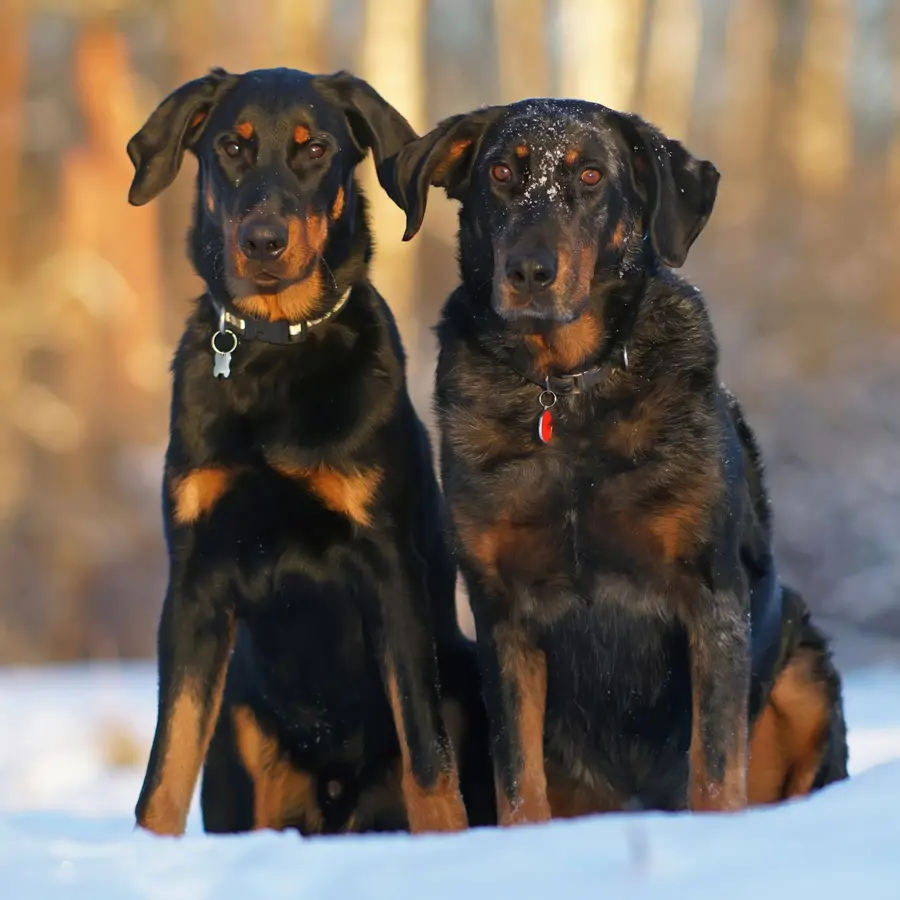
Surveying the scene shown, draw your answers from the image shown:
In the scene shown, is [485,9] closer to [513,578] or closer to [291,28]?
[291,28]

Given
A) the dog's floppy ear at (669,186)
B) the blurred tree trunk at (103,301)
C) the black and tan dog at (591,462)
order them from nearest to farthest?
the black and tan dog at (591,462), the dog's floppy ear at (669,186), the blurred tree trunk at (103,301)

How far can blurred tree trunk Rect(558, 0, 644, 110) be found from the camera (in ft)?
52.4

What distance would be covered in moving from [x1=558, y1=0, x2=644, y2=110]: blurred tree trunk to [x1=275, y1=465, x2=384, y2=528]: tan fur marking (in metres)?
11.9

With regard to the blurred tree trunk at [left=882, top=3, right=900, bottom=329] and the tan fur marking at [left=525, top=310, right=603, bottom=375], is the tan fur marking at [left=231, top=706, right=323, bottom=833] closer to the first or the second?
the tan fur marking at [left=525, top=310, right=603, bottom=375]

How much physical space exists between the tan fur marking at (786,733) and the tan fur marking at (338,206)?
80.3 inches

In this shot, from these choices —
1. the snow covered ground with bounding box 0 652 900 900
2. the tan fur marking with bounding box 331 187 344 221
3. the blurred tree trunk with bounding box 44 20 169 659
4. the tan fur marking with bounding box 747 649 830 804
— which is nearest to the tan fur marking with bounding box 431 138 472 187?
the tan fur marking with bounding box 331 187 344 221

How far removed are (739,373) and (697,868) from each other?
14.7m

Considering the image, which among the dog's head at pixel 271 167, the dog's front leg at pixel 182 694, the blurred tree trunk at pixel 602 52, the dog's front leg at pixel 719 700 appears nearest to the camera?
the dog's front leg at pixel 719 700

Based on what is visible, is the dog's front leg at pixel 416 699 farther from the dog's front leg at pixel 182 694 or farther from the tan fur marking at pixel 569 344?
the tan fur marking at pixel 569 344

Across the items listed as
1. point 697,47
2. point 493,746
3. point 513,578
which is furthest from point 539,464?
point 697,47

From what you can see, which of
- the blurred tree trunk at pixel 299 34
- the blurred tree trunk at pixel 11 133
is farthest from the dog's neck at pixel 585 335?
the blurred tree trunk at pixel 11 133

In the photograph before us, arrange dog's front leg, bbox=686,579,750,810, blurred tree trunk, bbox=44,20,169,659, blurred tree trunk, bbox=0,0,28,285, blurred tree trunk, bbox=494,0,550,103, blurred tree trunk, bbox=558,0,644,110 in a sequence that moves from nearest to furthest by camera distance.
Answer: dog's front leg, bbox=686,579,750,810
blurred tree trunk, bbox=558,0,644,110
blurred tree trunk, bbox=494,0,550,103
blurred tree trunk, bbox=44,20,169,659
blurred tree trunk, bbox=0,0,28,285

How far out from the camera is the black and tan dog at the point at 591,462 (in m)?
4.14

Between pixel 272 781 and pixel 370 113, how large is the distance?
216 centimetres
